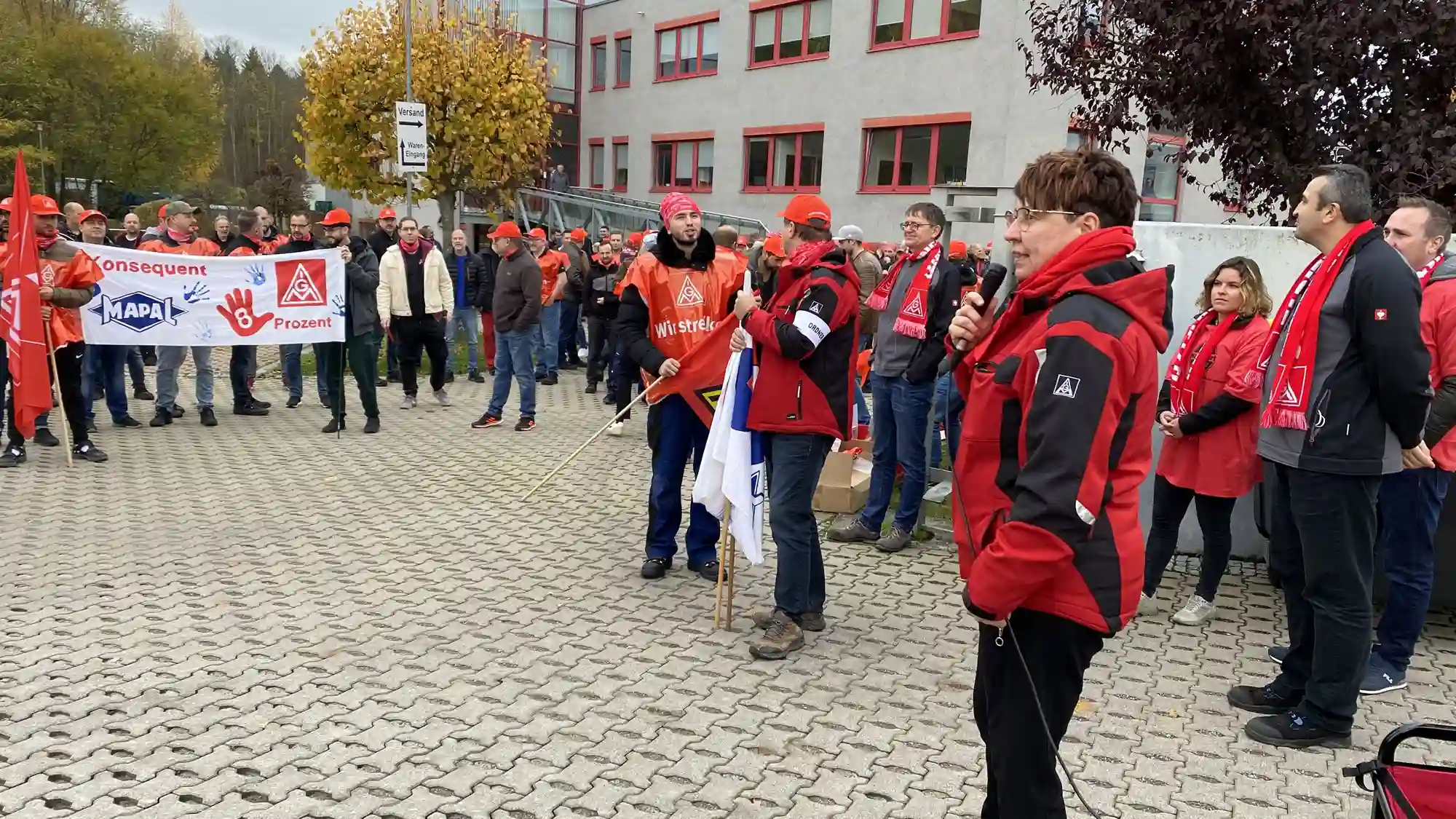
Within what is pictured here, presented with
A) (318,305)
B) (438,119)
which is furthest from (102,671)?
Result: (438,119)

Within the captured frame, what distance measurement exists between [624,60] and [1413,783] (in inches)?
1244

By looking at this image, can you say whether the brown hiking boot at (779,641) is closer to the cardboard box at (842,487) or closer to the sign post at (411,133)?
the cardboard box at (842,487)

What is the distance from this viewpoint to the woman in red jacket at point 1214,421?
16.3ft

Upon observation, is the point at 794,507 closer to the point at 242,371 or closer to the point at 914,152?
the point at 242,371

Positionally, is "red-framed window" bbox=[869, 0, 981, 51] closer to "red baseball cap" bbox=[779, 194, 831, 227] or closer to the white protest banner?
the white protest banner

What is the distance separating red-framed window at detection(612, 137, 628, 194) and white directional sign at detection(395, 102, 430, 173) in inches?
761

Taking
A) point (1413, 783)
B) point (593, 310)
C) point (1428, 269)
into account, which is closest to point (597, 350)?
point (593, 310)

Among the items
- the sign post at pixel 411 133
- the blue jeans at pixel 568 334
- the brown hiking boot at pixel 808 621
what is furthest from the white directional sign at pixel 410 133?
the brown hiking boot at pixel 808 621

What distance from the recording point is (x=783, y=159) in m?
26.4

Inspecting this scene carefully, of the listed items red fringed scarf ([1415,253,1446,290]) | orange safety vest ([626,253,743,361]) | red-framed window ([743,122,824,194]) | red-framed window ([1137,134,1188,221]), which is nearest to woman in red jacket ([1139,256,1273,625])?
red fringed scarf ([1415,253,1446,290])

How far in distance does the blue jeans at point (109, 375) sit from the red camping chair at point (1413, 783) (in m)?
10.2

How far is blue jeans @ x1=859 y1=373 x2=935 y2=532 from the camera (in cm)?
652

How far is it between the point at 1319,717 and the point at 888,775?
5.74 feet

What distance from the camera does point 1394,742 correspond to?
7.63 ft
